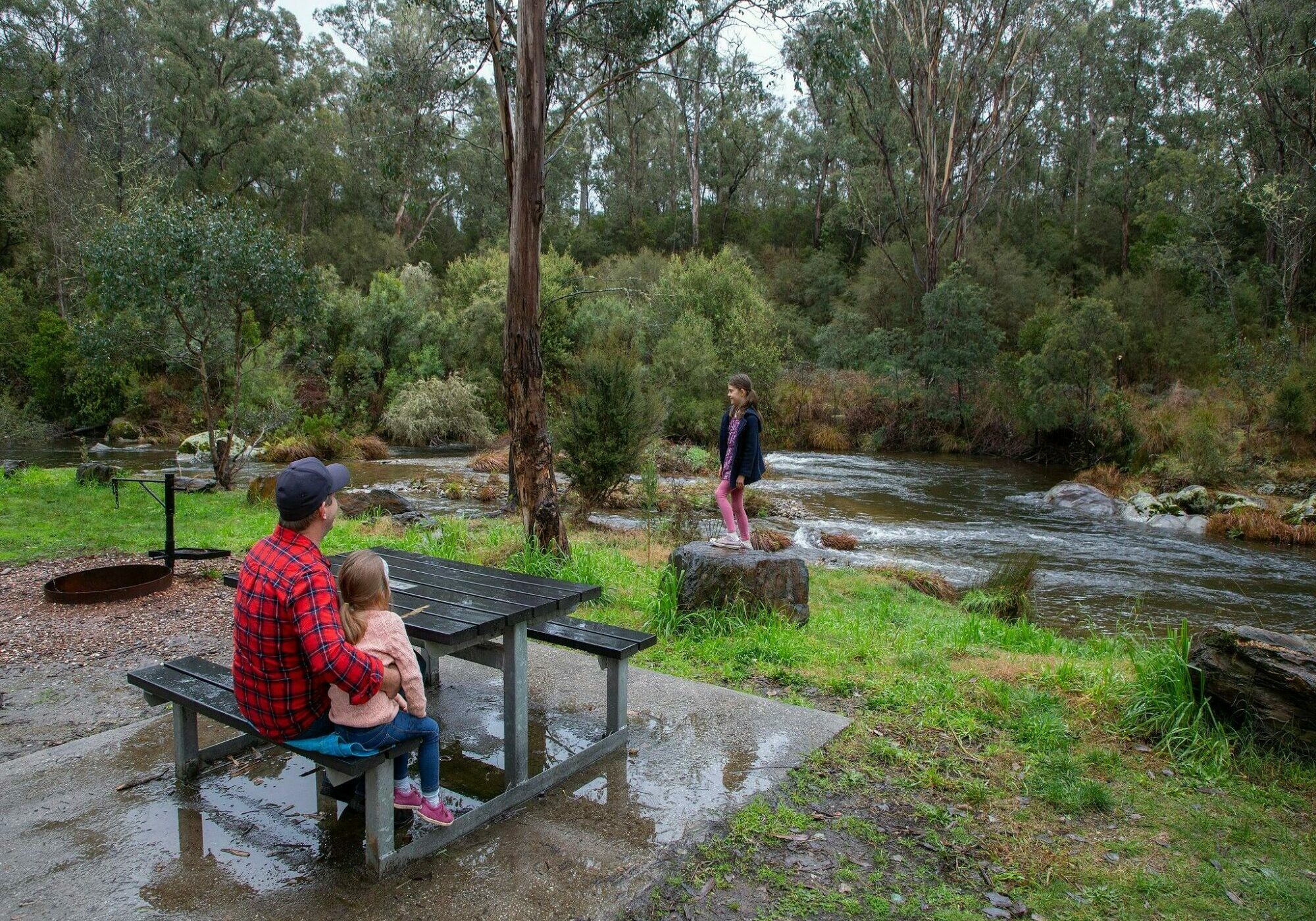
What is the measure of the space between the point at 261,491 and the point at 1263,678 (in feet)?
40.0

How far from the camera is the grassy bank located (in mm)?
2844

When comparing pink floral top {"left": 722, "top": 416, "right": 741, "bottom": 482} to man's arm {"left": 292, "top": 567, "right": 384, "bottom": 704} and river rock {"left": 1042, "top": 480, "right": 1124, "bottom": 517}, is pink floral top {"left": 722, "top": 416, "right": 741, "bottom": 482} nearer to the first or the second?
man's arm {"left": 292, "top": 567, "right": 384, "bottom": 704}

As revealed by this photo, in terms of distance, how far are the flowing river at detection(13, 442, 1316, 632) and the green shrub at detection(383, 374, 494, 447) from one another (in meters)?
2.23

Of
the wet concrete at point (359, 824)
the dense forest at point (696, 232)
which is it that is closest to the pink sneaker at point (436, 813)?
the wet concrete at point (359, 824)

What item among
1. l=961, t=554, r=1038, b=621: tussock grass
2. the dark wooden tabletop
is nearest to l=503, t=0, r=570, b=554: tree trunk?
the dark wooden tabletop

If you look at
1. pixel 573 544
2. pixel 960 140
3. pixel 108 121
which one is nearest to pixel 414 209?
pixel 108 121

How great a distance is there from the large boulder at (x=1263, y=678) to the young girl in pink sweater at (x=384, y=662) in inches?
142

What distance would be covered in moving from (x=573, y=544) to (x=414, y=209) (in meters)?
38.5

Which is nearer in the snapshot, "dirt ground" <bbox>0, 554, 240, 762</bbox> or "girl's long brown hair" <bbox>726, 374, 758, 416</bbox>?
"dirt ground" <bbox>0, 554, 240, 762</bbox>

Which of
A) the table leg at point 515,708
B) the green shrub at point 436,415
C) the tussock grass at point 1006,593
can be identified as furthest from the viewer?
the green shrub at point 436,415

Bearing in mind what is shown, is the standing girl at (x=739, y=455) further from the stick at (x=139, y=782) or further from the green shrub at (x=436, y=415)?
the green shrub at (x=436, y=415)

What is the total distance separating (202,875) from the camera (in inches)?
108

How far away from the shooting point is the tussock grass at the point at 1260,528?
556 inches

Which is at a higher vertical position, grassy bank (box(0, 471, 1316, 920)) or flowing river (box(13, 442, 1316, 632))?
grassy bank (box(0, 471, 1316, 920))
